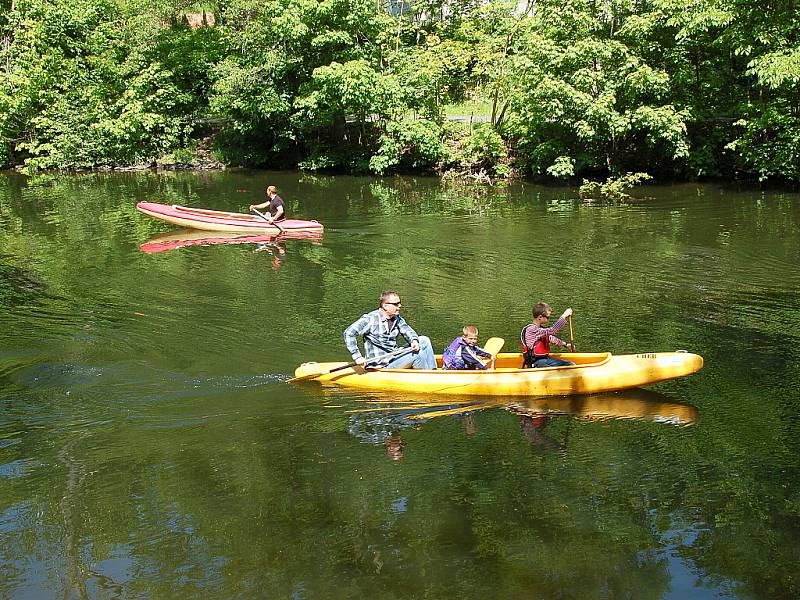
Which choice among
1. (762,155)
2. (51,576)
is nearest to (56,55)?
(762,155)

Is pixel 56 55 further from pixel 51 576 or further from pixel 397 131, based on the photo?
pixel 51 576

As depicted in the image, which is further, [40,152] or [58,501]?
[40,152]

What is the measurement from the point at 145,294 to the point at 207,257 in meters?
3.42

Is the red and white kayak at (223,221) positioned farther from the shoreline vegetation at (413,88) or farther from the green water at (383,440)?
the shoreline vegetation at (413,88)

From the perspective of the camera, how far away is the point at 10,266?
18703 mm

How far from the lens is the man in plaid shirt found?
1127cm

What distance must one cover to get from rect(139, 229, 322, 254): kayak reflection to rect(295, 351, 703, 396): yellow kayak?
10.4 m

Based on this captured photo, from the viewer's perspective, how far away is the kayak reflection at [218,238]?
21047 millimetres

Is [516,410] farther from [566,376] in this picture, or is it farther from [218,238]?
[218,238]

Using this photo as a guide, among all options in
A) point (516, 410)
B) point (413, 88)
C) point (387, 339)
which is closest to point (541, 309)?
point (516, 410)

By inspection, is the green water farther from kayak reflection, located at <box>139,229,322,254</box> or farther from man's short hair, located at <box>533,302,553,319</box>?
kayak reflection, located at <box>139,229,322,254</box>

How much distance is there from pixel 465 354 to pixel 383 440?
180cm

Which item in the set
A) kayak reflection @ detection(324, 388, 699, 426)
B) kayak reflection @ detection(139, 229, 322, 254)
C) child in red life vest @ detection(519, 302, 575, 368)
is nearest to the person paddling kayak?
kayak reflection @ detection(139, 229, 322, 254)

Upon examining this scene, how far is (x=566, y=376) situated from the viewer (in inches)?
431
